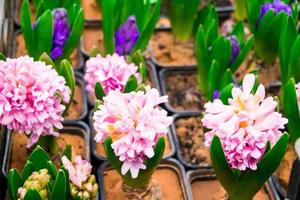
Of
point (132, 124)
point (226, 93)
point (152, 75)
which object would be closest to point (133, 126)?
point (132, 124)

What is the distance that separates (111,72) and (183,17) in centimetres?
58

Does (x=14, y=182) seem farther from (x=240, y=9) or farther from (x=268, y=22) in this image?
(x=240, y=9)

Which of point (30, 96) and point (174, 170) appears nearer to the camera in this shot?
point (30, 96)

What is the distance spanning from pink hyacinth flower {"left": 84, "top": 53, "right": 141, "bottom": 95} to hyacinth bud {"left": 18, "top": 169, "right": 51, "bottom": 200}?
0.36 m

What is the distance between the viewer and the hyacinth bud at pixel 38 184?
1387mm

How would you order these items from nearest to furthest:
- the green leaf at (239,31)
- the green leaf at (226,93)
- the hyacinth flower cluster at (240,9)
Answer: the green leaf at (226,93)
the green leaf at (239,31)
the hyacinth flower cluster at (240,9)

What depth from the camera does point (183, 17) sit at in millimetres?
2201

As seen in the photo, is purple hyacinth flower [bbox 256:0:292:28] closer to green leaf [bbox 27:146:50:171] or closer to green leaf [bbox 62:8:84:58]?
green leaf [bbox 62:8:84:58]

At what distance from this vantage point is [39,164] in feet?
4.87

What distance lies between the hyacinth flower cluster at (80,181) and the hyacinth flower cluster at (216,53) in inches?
19.1

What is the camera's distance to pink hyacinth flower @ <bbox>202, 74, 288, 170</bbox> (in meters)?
1.40

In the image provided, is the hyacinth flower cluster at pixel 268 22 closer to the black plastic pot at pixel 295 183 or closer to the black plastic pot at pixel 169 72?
the black plastic pot at pixel 169 72

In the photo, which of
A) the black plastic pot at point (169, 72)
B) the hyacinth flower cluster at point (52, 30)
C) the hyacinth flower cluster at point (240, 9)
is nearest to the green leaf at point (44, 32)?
the hyacinth flower cluster at point (52, 30)

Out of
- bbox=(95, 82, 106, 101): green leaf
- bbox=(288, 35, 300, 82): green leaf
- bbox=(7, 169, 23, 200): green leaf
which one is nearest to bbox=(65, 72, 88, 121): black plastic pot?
bbox=(95, 82, 106, 101): green leaf
